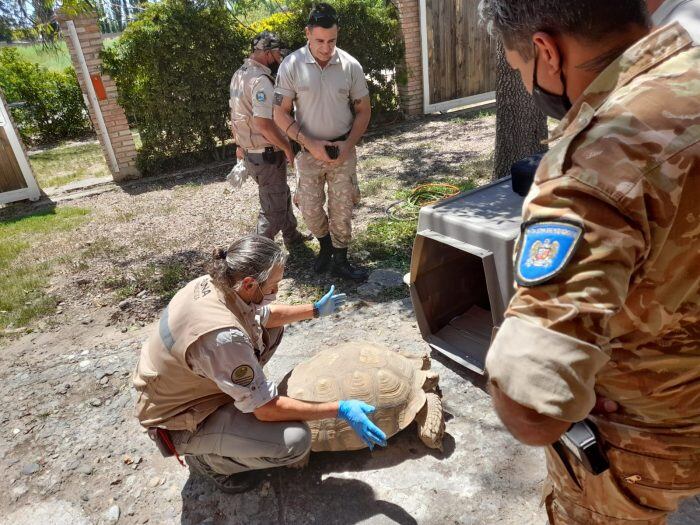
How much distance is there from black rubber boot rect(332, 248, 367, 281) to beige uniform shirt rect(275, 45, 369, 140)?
3.47 feet

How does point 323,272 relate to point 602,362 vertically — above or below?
below

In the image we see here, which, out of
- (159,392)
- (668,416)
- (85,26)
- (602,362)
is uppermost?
(85,26)

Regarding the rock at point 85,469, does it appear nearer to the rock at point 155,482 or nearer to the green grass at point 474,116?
the rock at point 155,482

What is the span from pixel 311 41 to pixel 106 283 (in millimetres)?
3177

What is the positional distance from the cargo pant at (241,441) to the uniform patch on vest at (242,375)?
345mm

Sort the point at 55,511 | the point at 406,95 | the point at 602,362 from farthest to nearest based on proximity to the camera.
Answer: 1. the point at 406,95
2. the point at 55,511
3. the point at 602,362

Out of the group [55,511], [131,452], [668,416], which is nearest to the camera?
[668,416]

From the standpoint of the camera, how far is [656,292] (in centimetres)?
99

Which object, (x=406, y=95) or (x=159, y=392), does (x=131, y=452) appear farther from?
(x=406, y=95)

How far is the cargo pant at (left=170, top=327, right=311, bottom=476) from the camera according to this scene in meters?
2.45

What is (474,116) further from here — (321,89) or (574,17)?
(574,17)

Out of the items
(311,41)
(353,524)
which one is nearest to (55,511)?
(353,524)

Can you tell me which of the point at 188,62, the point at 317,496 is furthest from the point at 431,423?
the point at 188,62

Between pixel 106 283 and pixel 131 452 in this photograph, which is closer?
pixel 131 452
